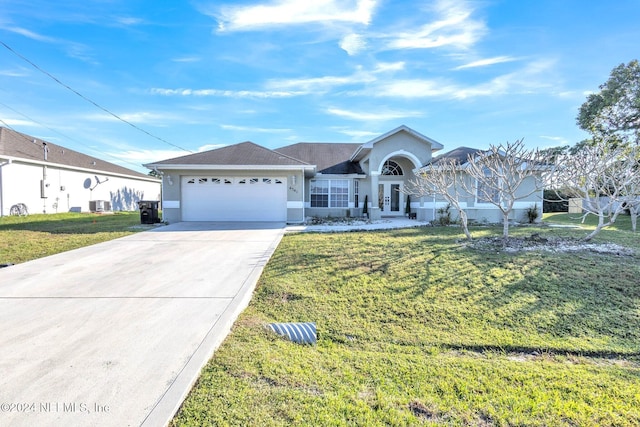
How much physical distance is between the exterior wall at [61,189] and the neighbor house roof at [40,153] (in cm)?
46

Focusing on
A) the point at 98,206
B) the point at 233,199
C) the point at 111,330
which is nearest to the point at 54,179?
the point at 98,206

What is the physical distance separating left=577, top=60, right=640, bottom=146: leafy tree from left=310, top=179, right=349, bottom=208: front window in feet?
59.0

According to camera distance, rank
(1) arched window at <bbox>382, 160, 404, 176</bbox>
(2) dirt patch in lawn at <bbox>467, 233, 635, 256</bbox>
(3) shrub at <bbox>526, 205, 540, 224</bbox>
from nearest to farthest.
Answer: (2) dirt patch in lawn at <bbox>467, 233, 635, 256</bbox>
(3) shrub at <bbox>526, 205, 540, 224</bbox>
(1) arched window at <bbox>382, 160, 404, 176</bbox>

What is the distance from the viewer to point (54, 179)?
2102 centimetres

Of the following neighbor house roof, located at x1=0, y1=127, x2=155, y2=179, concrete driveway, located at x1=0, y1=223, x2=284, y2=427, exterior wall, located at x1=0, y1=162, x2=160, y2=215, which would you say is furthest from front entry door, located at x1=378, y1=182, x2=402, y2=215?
exterior wall, located at x1=0, y1=162, x2=160, y2=215

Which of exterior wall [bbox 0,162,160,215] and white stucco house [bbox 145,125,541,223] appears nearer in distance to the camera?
white stucco house [bbox 145,125,541,223]

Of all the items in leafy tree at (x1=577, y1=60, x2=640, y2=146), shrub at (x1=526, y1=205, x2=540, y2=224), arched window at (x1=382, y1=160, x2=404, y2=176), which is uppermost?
leafy tree at (x1=577, y1=60, x2=640, y2=146)

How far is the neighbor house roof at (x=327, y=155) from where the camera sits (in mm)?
19156

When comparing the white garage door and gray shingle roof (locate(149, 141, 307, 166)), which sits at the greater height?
gray shingle roof (locate(149, 141, 307, 166))

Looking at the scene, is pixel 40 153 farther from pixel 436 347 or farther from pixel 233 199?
pixel 436 347

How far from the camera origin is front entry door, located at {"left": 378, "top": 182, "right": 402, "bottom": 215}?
64.5 ft

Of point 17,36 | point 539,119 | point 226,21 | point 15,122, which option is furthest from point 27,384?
point 15,122

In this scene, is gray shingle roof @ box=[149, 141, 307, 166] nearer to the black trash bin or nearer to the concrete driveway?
the black trash bin

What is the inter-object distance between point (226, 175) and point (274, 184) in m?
2.46
